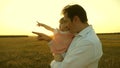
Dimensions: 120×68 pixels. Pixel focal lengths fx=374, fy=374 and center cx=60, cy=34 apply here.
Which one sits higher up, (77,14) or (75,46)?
(77,14)

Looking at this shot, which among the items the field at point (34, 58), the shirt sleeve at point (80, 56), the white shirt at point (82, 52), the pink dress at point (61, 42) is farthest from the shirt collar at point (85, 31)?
the field at point (34, 58)

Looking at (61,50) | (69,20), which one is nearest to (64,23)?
(69,20)

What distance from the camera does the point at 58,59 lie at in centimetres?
368

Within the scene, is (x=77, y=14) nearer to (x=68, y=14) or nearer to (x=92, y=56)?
(x=68, y=14)

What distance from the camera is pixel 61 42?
3877 millimetres

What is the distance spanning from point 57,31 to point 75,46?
1.77ft

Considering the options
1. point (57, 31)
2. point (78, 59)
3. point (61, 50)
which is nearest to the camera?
point (78, 59)

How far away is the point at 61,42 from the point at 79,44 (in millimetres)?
395

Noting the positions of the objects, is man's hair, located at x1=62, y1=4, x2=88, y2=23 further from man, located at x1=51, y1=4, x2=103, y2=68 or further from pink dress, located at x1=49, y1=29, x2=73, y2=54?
pink dress, located at x1=49, y1=29, x2=73, y2=54

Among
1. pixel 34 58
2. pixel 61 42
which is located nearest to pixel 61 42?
pixel 61 42

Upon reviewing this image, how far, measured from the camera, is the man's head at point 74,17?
11.7 ft

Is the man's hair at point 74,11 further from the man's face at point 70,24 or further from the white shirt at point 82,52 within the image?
the white shirt at point 82,52

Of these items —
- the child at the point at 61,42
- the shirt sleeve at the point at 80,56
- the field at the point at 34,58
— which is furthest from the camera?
the field at the point at 34,58

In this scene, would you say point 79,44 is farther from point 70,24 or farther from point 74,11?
point 74,11
